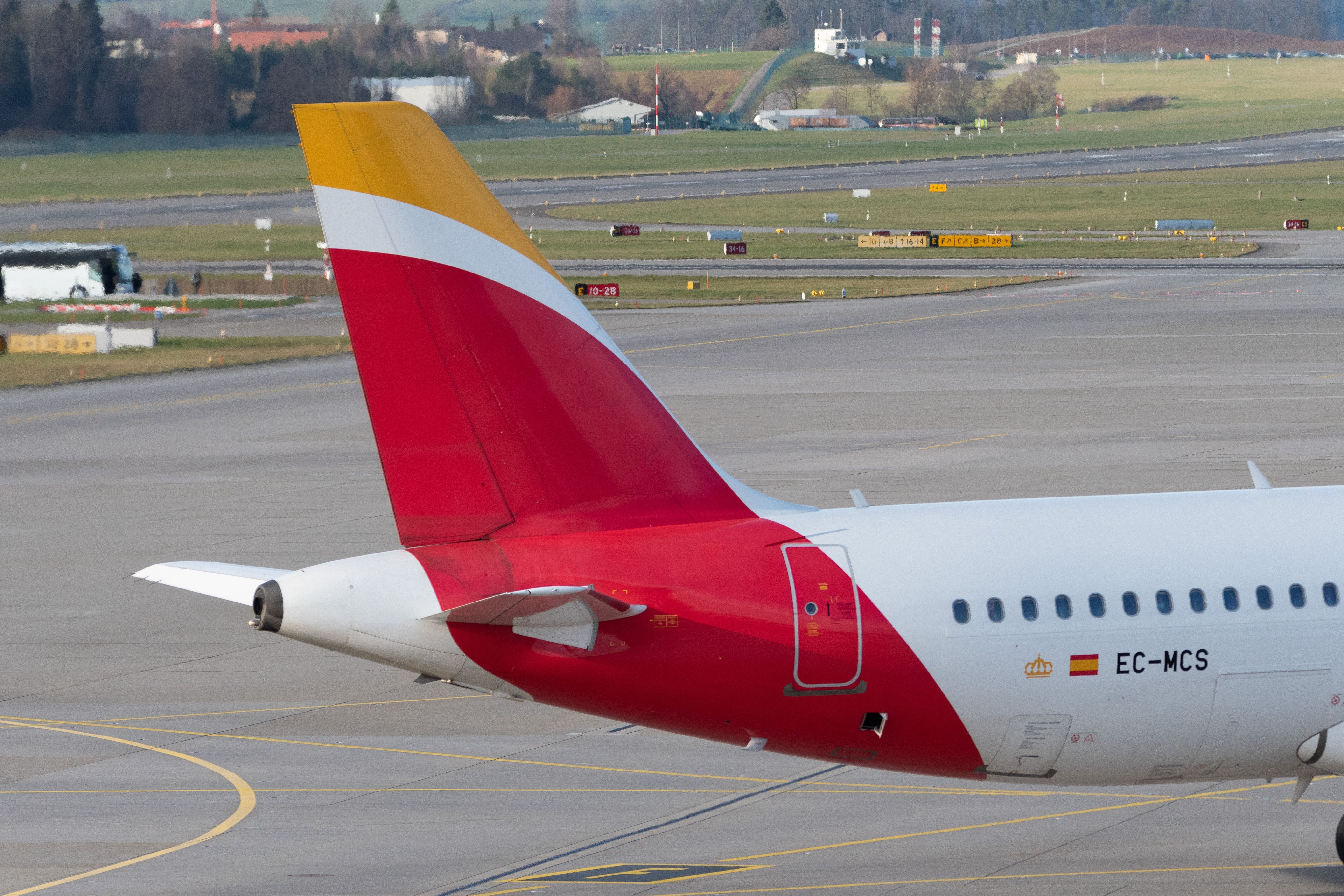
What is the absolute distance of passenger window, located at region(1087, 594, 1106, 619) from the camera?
61.5 feet

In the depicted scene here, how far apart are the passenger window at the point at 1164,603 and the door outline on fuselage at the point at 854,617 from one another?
3.16 m

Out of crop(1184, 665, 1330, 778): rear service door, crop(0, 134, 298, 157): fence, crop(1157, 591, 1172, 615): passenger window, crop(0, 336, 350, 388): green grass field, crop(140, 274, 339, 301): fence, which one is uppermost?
crop(1157, 591, 1172, 615): passenger window

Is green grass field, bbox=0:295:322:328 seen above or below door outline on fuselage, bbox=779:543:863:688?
below

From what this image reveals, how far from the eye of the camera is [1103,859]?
21.6m

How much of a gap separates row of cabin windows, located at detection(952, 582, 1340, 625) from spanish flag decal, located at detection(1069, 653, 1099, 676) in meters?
0.39

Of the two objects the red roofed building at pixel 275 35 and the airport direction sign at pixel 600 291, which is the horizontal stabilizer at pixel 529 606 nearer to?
the airport direction sign at pixel 600 291

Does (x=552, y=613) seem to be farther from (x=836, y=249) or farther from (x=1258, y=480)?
(x=836, y=249)

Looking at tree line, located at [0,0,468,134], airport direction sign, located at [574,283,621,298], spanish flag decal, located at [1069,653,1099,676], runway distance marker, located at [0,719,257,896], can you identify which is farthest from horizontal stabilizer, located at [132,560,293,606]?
tree line, located at [0,0,468,134]

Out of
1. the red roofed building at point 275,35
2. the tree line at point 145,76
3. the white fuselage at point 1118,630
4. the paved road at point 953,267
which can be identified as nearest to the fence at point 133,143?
the tree line at point 145,76

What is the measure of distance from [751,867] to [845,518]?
15.4 feet

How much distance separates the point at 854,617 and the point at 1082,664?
2415 millimetres

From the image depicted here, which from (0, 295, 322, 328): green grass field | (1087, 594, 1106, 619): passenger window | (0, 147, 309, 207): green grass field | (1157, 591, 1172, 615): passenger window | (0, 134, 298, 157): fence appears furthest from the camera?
(0, 134, 298, 157): fence

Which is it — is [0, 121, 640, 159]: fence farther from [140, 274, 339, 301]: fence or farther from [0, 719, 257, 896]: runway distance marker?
[0, 719, 257, 896]: runway distance marker

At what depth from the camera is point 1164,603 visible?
19.0 m
